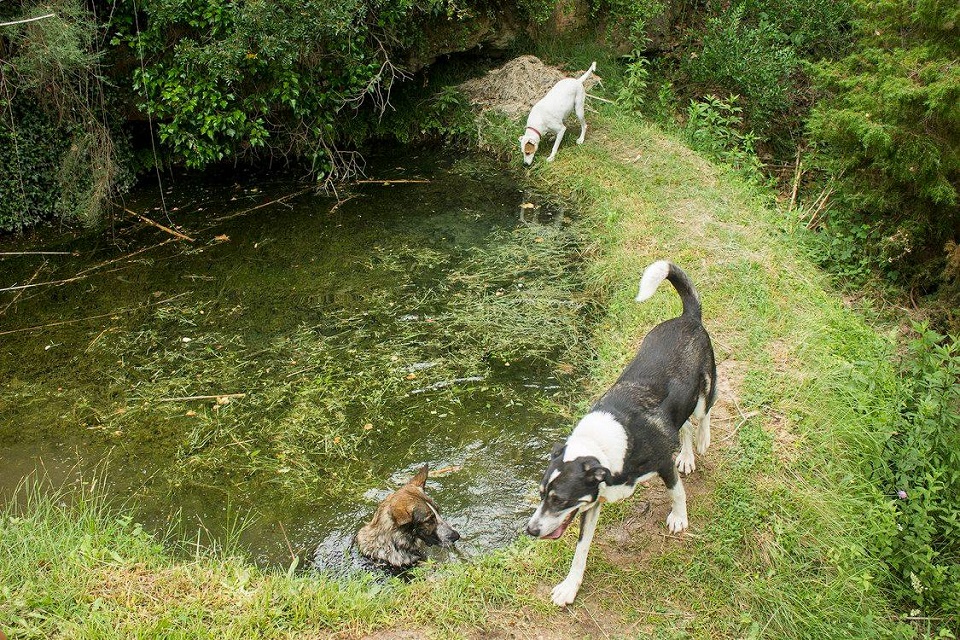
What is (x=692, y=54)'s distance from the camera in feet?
35.8

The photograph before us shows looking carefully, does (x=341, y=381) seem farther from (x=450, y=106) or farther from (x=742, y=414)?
(x=450, y=106)

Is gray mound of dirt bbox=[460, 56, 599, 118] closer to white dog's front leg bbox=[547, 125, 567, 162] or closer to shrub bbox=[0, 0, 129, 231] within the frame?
white dog's front leg bbox=[547, 125, 567, 162]

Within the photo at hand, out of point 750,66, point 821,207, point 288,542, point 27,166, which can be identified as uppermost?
point 750,66

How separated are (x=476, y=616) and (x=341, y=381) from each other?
247 cm

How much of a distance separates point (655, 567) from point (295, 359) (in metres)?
3.41

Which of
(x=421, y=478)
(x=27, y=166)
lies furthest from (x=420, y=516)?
(x=27, y=166)

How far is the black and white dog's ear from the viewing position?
3.11m

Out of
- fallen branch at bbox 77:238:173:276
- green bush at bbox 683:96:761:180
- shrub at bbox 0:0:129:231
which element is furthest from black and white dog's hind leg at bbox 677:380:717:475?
shrub at bbox 0:0:129:231

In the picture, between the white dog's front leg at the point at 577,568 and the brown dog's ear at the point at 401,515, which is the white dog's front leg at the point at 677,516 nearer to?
the white dog's front leg at the point at 577,568

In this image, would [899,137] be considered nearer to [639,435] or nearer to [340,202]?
[639,435]

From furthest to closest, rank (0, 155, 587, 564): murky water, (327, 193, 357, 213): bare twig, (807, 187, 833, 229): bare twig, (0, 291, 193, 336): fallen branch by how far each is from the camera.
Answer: (327, 193, 357, 213): bare twig → (807, 187, 833, 229): bare twig → (0, 291, 193, 336): fallen branch → (0, 155, 587, 564): murky water

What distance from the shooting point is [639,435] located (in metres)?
3.41

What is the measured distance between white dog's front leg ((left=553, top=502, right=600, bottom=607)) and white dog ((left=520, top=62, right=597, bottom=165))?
251 inches

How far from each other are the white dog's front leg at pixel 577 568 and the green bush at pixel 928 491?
1.75 m
